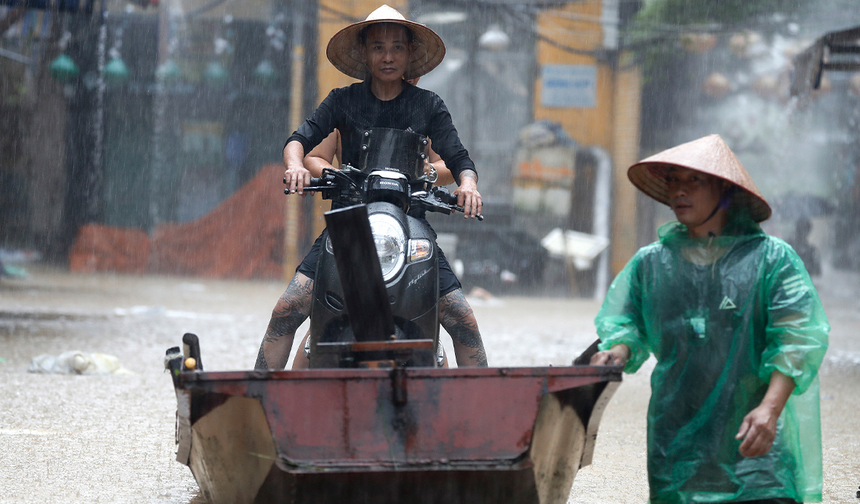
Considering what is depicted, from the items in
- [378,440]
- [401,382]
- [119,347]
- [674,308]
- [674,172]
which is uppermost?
[674,172]

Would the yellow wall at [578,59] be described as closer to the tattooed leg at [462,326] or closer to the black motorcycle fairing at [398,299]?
the tattooed leg at [462,326]

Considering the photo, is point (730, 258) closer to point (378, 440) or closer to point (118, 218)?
point (378, 440)

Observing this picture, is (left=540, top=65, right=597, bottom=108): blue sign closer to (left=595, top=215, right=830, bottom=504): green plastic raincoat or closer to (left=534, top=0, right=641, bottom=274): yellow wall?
(left=534, top=0, right=641, bottom=274): yellow wall

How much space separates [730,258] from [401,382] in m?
1.00

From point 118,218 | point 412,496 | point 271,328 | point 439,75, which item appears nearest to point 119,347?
point 271,328

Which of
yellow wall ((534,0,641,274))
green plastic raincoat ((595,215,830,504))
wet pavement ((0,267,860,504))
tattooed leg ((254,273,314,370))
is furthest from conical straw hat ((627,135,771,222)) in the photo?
yellow wall ((534,0,641,274))

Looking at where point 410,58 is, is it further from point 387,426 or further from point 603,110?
point 603,110

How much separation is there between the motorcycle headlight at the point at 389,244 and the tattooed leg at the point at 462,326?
1.70 feet

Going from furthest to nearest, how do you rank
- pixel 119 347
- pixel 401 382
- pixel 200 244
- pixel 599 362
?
1. pixel 200 244
2. pixel 119 347
3. pixel 599 362
4. pixel 401 382

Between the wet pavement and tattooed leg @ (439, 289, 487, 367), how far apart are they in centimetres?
76

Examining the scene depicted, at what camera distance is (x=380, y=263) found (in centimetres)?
290

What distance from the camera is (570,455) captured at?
2.74 metres

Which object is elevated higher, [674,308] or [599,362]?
[674,308]

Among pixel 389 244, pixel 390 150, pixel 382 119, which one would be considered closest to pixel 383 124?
pixel 382 119
